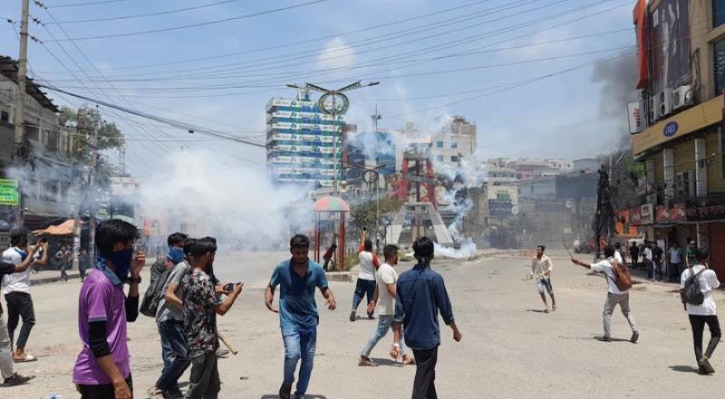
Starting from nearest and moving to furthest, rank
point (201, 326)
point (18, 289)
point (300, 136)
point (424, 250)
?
point (201, 326) → point (424, 250) → point (18, 289) → point (300, 136)

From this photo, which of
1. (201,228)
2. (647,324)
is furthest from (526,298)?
(201,228)

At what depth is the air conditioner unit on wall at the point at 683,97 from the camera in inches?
889

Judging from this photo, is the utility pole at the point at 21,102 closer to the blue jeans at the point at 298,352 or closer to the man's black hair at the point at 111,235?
the blue jeans at the point at 298,352

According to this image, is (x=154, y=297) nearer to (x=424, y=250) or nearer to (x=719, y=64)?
(x=424, y=250)

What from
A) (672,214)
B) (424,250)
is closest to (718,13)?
(672,214)

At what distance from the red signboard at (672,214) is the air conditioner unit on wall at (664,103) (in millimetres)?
4080

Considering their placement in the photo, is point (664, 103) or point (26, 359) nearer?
point (26, 359)

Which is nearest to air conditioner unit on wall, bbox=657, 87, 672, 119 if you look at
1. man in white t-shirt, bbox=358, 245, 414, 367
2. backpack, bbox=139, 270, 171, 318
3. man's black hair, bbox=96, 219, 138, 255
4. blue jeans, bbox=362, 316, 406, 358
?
man in white t-shirt, bbox=358, 245, 414, 367

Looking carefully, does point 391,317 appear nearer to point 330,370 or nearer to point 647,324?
point 330,370

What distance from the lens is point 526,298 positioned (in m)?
16.7

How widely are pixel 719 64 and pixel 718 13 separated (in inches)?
74.9

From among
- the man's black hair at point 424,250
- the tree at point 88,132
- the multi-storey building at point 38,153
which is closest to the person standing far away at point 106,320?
the man's black hair at point 424,250

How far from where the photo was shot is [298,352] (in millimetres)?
5707

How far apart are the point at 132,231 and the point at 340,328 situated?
772cm
